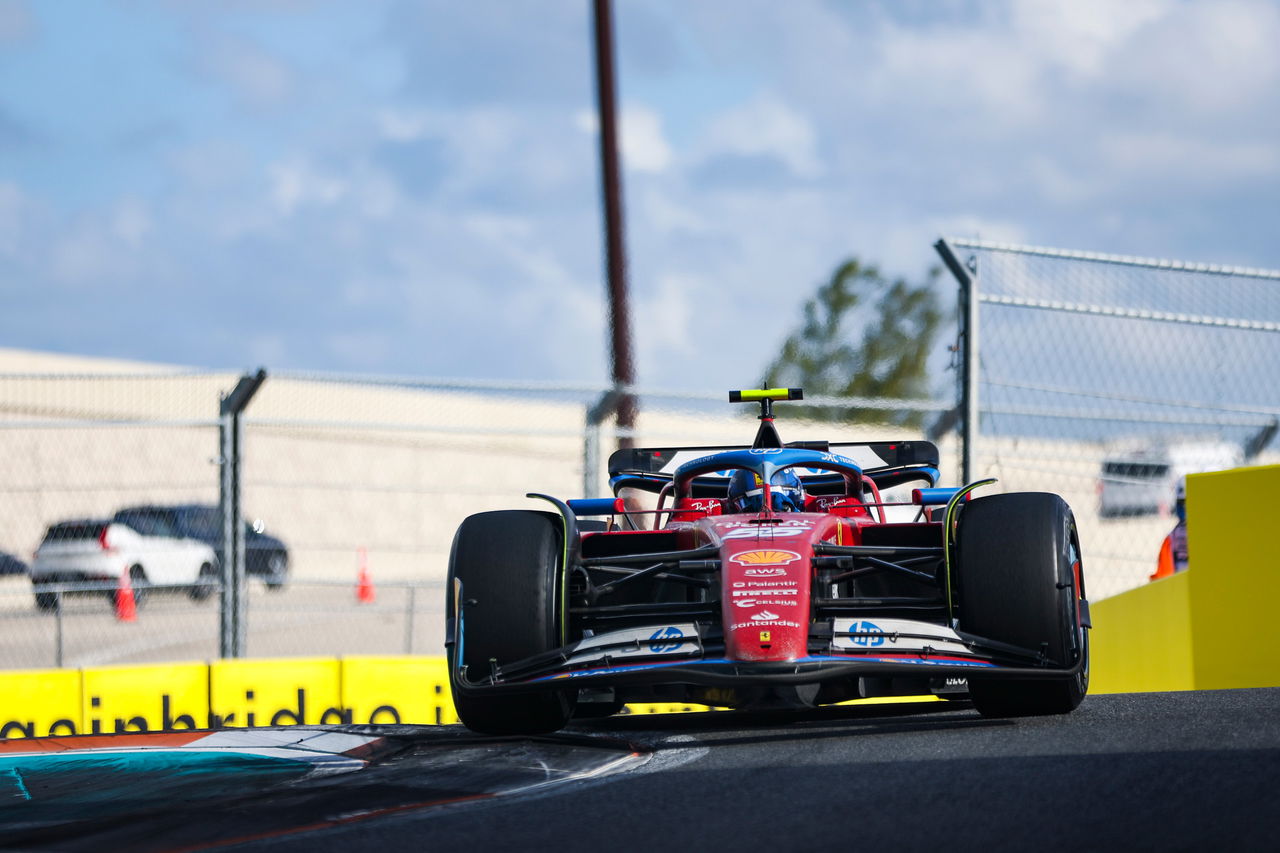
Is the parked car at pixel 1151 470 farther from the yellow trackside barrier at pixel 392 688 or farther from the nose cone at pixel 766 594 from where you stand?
the nose cone at pixel 766 594

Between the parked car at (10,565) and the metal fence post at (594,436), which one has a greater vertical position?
the metal fence post at (594,436)

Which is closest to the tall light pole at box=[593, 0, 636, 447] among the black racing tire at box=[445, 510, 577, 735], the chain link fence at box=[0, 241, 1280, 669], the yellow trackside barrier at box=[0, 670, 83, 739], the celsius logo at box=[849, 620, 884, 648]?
the chain link fence at box=[0, 241, 1280, 669]

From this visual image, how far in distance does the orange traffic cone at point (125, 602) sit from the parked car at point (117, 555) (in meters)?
0.06

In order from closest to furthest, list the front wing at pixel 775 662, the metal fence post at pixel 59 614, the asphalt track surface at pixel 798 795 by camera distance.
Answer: the asphalt track surface at pixel 798 795 → the front wing at pixel 775 662 → the metal fence post at pixel 59 614

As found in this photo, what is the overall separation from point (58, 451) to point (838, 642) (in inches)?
245

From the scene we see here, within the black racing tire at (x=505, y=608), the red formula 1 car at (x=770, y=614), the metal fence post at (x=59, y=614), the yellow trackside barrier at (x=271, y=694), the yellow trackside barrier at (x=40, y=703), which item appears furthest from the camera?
the metal fence post at (x=59, y=614)

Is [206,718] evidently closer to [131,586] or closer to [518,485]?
[131,586]

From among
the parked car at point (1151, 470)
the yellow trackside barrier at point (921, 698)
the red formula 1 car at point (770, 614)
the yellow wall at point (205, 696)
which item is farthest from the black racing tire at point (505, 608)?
the parked car at point (1151, 470)

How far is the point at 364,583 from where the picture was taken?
930 cm

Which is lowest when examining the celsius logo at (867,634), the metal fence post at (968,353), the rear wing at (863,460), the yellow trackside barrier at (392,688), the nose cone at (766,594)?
the yellow trackside barrier at (392,688)

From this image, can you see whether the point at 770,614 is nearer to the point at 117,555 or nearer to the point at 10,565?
the point at 117,555

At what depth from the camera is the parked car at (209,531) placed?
376 inches

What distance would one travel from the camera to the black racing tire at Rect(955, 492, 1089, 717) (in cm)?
552

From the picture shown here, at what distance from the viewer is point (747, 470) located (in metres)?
6.84
